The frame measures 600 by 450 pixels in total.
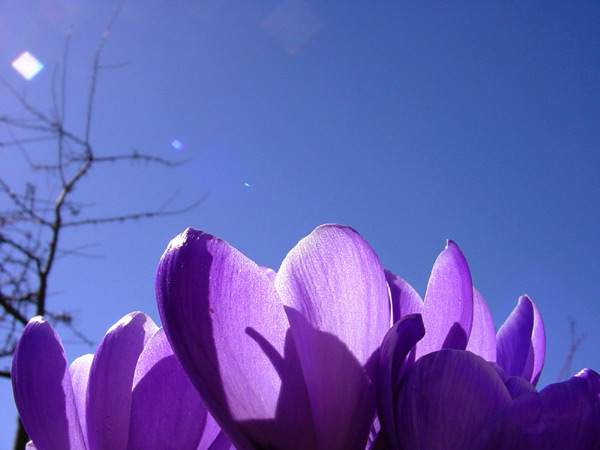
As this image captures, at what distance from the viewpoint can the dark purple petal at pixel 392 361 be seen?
0.21m

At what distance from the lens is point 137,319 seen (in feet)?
0.92

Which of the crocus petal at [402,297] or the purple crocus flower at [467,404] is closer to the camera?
the purple crocus flower at [467,404]

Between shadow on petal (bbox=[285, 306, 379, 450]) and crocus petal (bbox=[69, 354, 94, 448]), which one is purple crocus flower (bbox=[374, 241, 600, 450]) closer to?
shadow on petal (bbox=[285, 306, 379, 450])

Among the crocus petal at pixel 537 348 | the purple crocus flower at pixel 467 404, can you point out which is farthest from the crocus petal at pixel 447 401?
the crocus petal at pixel 537 348

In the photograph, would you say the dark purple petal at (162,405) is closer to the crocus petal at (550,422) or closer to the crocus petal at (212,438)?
the crocus petal at (212,438)

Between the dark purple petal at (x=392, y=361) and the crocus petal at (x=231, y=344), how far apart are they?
3cm

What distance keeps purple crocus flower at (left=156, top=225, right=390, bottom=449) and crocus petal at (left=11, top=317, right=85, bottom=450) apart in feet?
0.28

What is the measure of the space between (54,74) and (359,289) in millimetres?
1432

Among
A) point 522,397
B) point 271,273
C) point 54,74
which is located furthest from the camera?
point 54,74

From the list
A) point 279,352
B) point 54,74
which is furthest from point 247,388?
point 54,74

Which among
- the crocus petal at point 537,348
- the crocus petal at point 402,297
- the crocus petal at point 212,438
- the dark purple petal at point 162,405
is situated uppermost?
the crocus petal at point 402,297

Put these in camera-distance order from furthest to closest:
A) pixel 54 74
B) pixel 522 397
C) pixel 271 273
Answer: pixel 54 74, pixel 271 273, pixel 522 397

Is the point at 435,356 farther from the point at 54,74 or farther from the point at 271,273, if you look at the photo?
the point at 54,74

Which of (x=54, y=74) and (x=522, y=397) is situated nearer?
(x=522, y=397)
